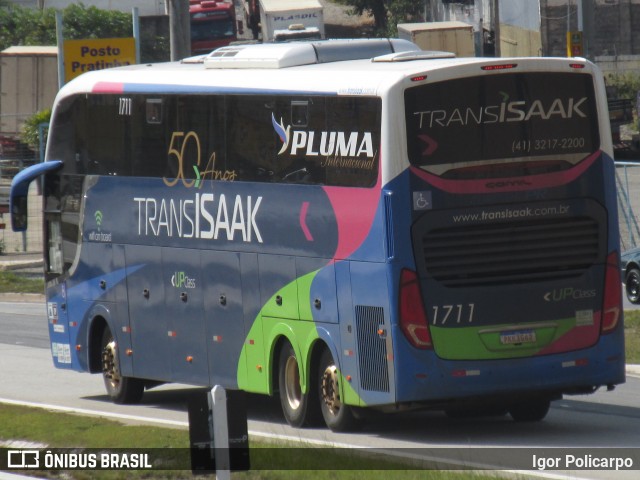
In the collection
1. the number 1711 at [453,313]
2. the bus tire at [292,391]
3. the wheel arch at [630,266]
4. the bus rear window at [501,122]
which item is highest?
the bus rear window at [501,122]

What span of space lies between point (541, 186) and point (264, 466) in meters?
4.01

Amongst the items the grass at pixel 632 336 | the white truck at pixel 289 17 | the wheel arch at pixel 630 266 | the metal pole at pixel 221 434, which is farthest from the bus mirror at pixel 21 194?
the white truck at pixel 289 17

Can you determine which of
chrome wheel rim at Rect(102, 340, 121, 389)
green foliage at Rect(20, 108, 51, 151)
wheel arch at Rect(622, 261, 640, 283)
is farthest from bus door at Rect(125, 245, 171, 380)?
green foliage at Rect(20, 108, 51, 151)

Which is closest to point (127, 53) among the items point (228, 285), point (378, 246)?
point (228, 285)

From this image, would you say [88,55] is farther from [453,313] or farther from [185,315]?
[453,313]

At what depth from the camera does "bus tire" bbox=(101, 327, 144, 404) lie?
17.3 metres

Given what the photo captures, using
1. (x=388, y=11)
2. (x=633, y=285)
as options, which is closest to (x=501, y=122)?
(x=633, y=285)

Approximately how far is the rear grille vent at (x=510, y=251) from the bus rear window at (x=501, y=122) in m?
0.56

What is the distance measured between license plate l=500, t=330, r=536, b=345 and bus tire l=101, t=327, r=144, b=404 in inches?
237

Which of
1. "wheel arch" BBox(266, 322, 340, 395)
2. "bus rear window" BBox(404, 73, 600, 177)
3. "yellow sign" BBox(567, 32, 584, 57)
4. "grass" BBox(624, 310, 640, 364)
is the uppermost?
"yellow sign" BBox(567, 32, 584, 57)

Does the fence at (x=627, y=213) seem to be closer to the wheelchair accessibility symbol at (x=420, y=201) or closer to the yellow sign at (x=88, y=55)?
the yellow sign at (x=88, y=55)

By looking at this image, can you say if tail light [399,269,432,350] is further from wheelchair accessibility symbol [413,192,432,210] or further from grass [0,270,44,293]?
grass [0,270,44,293]

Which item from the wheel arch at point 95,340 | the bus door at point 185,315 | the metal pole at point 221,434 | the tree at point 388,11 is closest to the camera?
the metal pole at point 221,434

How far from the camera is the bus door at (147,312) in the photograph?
1616 cm
